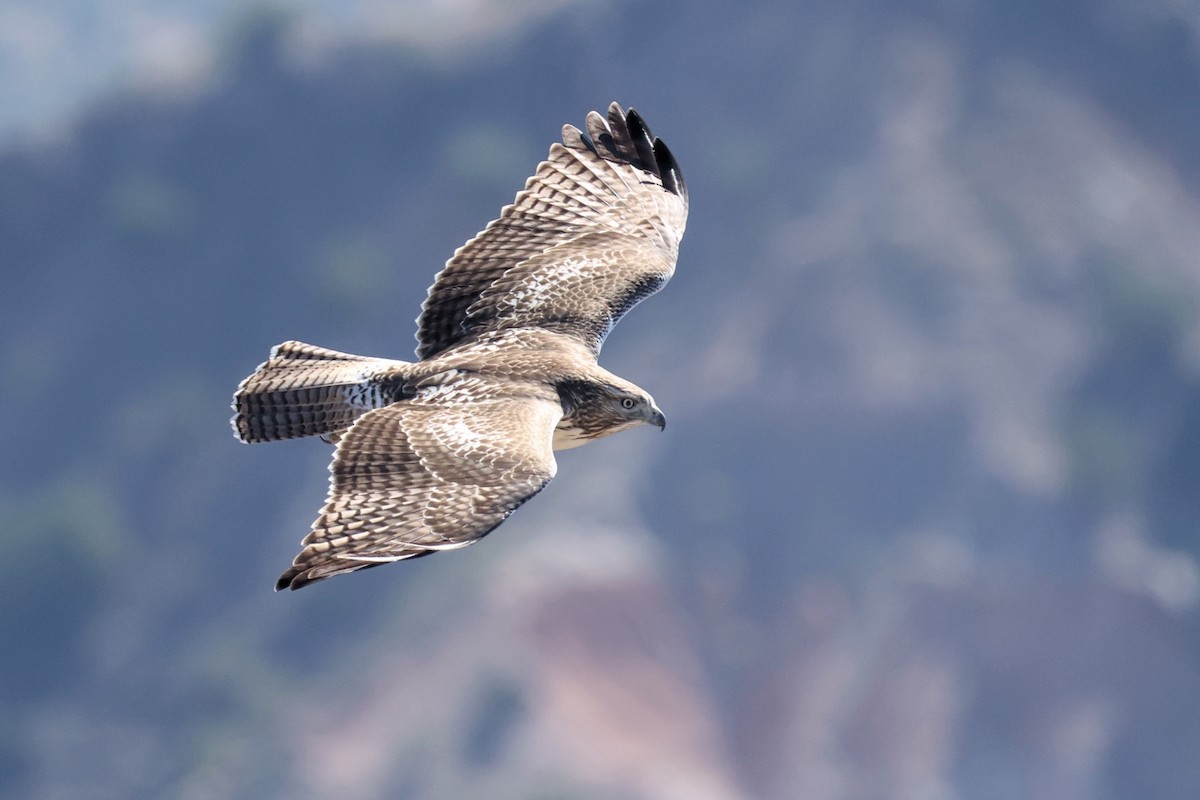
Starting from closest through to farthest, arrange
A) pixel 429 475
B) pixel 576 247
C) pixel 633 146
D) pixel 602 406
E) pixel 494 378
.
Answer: pixel 429 475 < pixel 494 378 < pixel 602 406 < pixel 576 247 < pixel 633 146

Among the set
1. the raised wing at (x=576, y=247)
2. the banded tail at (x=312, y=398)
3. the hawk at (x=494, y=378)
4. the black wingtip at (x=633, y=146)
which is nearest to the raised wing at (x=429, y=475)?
the hawk at (x=494, y=378)

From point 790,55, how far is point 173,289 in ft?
174

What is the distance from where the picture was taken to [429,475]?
15000mm

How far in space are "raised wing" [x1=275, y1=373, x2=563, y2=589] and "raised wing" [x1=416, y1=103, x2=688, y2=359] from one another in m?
1.79

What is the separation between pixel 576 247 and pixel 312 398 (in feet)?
Answer: 10.9

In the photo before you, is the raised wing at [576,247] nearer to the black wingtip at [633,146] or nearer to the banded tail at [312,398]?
the black wingtip at [633,146]

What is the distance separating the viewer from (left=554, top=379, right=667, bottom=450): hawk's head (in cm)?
1681

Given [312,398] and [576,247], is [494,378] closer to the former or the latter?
[312,398]

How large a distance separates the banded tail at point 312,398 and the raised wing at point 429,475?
54 centimetres

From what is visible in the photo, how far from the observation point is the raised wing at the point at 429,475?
1409cm

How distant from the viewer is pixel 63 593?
445 ft

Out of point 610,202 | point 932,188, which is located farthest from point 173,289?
point 610,202

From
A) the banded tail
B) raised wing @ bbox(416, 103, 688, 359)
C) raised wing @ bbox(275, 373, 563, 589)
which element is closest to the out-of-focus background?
raised wing @ bbox(416, 103, 688, 359)

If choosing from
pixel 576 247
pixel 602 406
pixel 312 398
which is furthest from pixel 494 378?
pixel 576 247
